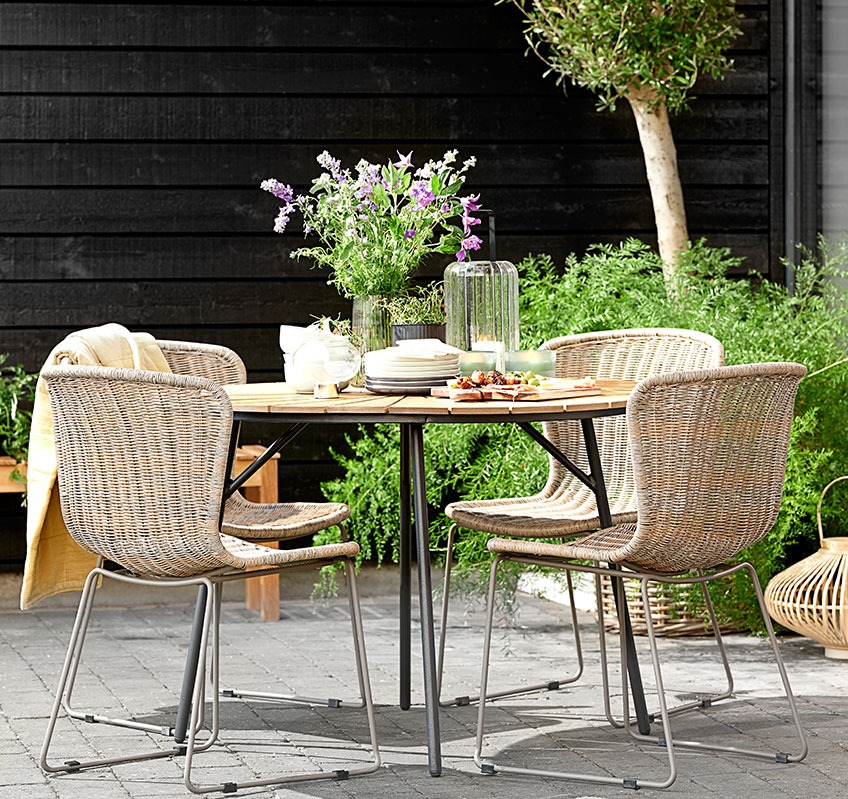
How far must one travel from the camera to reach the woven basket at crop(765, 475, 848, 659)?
168 inches

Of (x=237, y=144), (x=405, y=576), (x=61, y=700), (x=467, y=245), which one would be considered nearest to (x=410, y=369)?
(x=467, y=245)

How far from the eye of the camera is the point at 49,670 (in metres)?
4.33

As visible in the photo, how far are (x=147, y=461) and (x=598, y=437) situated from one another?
145 cm

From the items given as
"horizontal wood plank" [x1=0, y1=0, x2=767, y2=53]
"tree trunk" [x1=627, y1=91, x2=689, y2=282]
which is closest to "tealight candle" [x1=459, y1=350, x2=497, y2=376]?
"tree trunk" [x1=627, y1=91, x2=689, y2=282]

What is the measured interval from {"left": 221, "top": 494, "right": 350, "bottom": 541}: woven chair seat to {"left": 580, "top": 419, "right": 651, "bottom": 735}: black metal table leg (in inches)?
24.5

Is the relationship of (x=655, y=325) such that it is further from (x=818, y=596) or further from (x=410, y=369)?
(x=410, y=369)

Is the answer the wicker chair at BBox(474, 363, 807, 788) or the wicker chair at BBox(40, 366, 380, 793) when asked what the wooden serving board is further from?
the wicker chair at BBox(40, 366, 380, 793)

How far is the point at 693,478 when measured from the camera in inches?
124

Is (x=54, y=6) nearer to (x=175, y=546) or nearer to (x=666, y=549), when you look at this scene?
(x=175, y=546)

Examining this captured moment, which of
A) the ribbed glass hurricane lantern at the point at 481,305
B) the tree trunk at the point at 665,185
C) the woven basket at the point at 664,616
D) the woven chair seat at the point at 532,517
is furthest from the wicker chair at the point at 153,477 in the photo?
the tree trunk at the point at 665,185

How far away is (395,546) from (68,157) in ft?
6.01

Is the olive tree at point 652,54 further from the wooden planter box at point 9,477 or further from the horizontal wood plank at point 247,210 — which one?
the wooden planter box at point 9,477

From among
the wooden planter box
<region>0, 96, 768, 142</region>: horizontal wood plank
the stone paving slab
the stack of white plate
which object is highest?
<region>0, 96, 768, 142</region>: horizontal wood plank

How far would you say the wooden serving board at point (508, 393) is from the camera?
10.7 feet
